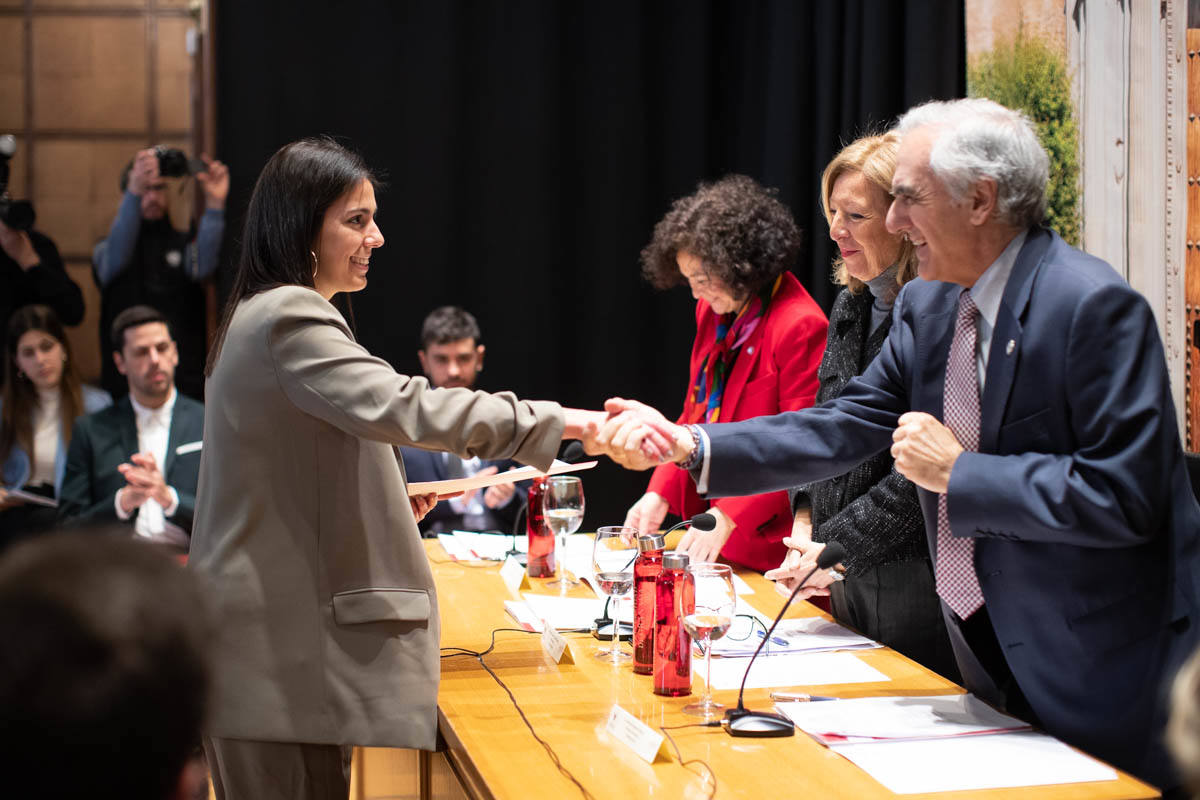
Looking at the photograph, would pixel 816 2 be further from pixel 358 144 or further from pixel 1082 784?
pixel 1082 784

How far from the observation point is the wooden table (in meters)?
1.54

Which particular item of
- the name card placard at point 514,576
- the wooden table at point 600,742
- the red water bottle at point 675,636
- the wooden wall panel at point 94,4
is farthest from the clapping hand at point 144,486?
the red water bottle at point 675,636

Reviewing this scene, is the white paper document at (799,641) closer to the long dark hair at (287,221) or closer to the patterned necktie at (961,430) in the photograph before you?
the patterned necktie at (961,430)

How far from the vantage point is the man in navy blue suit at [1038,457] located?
167cm

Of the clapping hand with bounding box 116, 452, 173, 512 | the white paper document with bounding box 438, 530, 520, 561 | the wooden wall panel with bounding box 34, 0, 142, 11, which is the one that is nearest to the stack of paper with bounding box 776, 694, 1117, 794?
the white paper document with bounding box 438, 530, 520, 561

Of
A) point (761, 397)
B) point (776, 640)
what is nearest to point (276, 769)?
point (776, 640)

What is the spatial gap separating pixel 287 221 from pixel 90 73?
375 cm

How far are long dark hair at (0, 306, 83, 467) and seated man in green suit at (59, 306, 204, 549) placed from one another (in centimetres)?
36

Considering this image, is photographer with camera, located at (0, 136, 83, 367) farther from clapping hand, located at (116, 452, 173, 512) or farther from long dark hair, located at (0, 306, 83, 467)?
clapping hand, located at (116, 452, 173, 512)

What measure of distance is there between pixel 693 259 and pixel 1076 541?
5.81 ft

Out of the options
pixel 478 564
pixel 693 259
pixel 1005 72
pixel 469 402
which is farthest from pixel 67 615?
pixel 1005 72

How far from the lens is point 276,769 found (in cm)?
177

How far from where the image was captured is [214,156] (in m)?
4.85

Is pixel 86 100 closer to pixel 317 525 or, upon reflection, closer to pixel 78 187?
pixel 78 187
